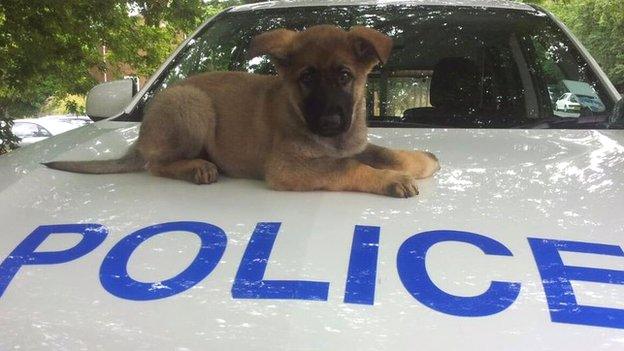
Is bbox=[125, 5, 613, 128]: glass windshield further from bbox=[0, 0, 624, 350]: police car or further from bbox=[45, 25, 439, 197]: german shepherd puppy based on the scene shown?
bbox=[45, 25, 439, 197]: german shepherd puppy

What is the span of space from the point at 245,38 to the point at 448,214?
6.38 feet

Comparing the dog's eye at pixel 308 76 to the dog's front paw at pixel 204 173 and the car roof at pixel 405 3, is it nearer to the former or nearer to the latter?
the dog's front paw at pixel 204 173

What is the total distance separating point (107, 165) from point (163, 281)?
1.03 meters

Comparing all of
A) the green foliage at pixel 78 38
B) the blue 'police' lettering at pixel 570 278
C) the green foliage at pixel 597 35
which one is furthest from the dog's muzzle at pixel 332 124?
the green foliage at pixel 597 35

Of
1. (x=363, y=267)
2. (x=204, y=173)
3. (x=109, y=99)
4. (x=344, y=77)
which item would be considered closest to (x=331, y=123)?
(x=344, y=77)

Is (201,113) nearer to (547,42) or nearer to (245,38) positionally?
(245,38)

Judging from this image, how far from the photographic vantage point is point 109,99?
3.31 m

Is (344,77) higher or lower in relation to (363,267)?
higher

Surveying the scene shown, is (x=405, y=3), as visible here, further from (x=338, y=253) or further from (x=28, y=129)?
(x=28, y=129)

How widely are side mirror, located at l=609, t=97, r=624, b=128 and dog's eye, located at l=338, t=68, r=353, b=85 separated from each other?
4.29ft

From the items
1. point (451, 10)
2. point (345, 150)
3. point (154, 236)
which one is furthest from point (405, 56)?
point (154, 236)

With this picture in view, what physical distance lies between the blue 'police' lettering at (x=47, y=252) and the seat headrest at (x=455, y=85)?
1.75 meters

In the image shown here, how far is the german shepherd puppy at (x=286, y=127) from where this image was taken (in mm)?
2105

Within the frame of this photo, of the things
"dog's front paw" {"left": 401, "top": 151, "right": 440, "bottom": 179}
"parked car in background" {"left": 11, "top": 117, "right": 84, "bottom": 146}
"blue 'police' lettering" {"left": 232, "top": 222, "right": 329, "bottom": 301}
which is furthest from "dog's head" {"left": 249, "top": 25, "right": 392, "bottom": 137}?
"parked car in background" {"left": 11, "top": 117, "right": 84, "bottom": 146}
